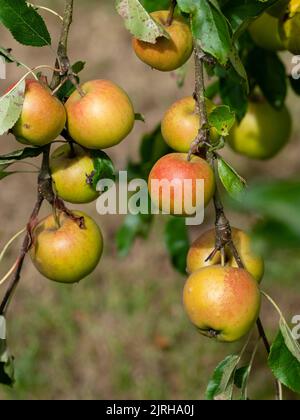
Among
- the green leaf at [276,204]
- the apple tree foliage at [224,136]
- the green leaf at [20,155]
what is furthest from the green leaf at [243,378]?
the green leaf at [276,204]

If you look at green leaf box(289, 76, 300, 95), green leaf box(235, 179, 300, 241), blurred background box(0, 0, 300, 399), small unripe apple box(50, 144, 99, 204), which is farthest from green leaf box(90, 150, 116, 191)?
blurred background box(0, 0, 300, 399)

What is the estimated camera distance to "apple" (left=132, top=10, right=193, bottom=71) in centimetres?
105

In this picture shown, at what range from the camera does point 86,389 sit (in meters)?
2.29

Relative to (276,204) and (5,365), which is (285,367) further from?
(276,204)

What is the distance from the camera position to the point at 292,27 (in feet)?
3.82

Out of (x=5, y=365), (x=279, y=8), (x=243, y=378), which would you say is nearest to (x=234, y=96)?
(x=279, y=8)

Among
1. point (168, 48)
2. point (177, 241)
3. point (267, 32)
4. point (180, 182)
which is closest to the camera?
point (180, 182)

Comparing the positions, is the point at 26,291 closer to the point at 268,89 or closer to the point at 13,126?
the point at 268,89

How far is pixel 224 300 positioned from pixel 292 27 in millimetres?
446

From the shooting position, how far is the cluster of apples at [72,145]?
991 millimetres

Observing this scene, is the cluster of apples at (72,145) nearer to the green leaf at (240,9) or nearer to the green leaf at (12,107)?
the green leaf at (12,107)

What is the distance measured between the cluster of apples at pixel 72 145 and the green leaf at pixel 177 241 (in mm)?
725

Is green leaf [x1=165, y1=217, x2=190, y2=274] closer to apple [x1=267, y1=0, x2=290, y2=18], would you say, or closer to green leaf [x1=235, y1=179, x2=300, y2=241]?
apple [x1=267, y1=0, x2=290, y2=18]
